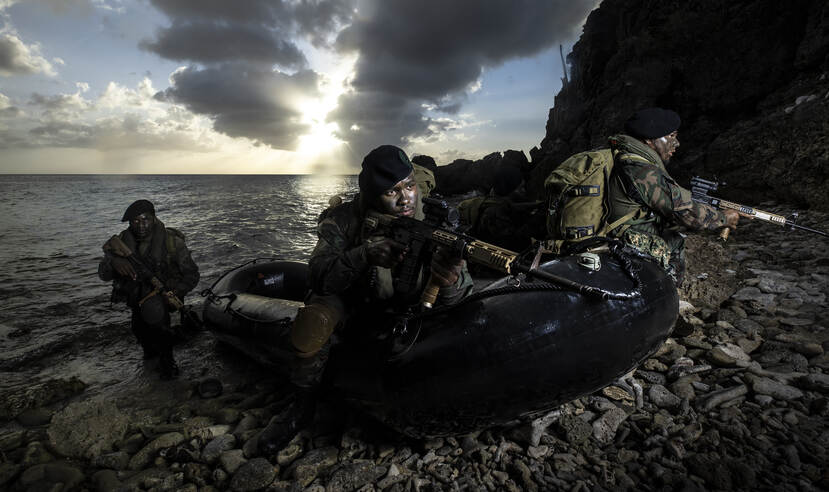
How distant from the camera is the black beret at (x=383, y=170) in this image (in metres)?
2.74

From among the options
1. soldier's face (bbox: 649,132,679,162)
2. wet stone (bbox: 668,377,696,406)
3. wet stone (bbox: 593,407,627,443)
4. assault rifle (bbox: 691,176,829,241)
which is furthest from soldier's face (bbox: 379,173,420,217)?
assault rifle (bbox: 691,176,829,241)

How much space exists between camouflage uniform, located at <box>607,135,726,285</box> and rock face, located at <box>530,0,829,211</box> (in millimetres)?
2609

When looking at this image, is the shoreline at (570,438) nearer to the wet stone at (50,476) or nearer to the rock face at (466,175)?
the wet stone at (50,476)

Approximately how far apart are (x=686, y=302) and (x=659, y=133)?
203 centimetres

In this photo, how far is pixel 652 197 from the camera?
3.37 metres

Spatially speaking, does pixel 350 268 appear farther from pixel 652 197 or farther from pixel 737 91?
pixel 737 91

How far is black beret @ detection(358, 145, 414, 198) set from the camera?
108 inches

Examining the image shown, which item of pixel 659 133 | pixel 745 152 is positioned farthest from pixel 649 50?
pixel 659 133

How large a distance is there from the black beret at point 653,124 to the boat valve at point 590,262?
2098 mm

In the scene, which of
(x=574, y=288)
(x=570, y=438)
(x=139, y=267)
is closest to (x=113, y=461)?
(x=139, y=267)

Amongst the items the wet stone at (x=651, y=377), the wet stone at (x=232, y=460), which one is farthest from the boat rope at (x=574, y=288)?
the wet stone at (x=232, y=460)

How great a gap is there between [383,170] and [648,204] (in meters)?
2.49

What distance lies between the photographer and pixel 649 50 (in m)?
15.1

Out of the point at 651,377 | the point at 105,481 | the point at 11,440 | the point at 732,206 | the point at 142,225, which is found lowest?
the point at 11,440
